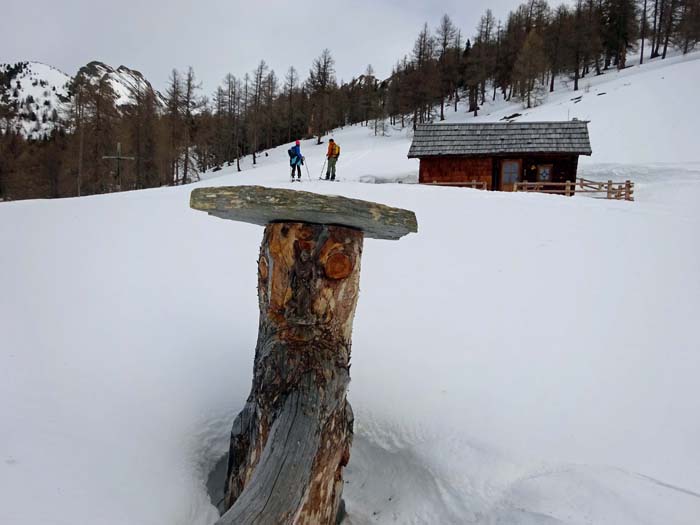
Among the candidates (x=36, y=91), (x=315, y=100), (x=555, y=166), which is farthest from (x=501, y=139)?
(x=36, y=91)

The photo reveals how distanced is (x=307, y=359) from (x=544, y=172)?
21.2 metres

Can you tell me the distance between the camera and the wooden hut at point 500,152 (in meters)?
19.9

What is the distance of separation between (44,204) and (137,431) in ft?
33.3

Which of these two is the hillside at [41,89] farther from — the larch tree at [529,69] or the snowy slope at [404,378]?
the snowy slope at [404,378]

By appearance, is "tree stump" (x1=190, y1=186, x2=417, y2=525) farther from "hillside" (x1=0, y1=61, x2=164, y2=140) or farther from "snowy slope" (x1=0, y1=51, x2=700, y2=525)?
"hillside" (x1=0, y1=61, x2=164, y2=140)

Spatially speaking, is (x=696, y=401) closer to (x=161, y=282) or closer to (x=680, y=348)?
(x=680, y=348)

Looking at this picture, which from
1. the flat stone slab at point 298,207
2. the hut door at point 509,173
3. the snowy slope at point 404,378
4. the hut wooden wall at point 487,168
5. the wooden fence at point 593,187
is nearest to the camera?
the flat stone slab at point 298,207

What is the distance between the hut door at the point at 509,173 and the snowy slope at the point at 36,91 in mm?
51665

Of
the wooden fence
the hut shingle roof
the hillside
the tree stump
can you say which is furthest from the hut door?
the hillside

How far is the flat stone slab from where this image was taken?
214cm

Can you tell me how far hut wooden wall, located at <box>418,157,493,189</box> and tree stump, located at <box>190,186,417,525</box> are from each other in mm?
19741

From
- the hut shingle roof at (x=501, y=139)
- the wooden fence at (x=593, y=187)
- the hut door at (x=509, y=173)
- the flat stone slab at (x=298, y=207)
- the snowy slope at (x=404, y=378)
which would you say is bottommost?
the snowy slope at (x=404, y=378)

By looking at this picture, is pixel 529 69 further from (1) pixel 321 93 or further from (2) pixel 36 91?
(2) pixel 36 91

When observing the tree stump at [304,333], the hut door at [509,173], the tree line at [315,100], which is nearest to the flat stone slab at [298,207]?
the tree stump at [304,333]
